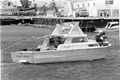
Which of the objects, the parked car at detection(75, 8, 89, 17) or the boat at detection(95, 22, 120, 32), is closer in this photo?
the boat at detection(95, 22, 120, 32)

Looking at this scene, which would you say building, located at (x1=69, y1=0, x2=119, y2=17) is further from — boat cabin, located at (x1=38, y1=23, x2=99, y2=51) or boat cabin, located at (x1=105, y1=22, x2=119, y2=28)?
boat cabin, located at (x1=38, y1=23, x2=99, y2=51)

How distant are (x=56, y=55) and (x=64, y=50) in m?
0.80

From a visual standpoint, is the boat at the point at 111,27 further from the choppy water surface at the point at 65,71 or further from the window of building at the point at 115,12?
the choppy water surface at the point at 65,71

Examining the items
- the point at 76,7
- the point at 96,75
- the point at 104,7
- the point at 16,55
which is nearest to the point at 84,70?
the point at 96,75

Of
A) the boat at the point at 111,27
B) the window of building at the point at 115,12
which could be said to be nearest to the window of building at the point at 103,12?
the window of building at the point at 115,12

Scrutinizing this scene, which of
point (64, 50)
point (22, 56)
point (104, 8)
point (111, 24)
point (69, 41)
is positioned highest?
point (104, 8)

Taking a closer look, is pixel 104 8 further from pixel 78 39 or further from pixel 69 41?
pixel 69 41

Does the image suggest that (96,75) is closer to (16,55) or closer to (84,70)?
(84,70)

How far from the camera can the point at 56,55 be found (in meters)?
27.1

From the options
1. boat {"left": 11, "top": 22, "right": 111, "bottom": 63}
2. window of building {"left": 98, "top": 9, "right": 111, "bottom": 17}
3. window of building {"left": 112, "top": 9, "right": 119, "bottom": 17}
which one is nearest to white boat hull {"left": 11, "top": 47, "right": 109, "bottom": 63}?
boat {"left": 11, "top": 22, "right": 111, "bottom": 63}

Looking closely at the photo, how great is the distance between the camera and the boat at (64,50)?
26542 millimetres

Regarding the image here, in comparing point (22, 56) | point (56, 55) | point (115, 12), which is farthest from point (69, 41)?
point (115, 12)

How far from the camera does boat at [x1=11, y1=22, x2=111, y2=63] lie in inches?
1045

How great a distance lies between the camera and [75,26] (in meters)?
28.5
